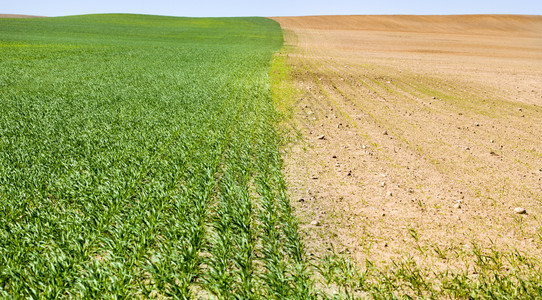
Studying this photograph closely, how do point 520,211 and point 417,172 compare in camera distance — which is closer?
point 520,211

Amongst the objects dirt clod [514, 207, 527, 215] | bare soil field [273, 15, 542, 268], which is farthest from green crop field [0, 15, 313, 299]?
dirt clod [514, 207, 527, 215]

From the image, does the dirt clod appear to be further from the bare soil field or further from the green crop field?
the green crop field

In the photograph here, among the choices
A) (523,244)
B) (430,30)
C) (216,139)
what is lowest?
(523,244)

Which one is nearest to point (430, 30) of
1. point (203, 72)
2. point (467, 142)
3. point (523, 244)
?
point (203, 72)

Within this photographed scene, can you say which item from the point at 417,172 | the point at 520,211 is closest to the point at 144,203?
the point at 417,172

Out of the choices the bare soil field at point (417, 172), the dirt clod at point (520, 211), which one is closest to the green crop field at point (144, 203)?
the bare soil field at point (417, 172)

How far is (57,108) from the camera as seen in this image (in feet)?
36.1

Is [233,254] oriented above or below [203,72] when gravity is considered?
below

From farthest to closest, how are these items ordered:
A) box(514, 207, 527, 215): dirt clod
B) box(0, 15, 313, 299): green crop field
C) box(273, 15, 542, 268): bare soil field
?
box(514, 207, 527, 215): dirt clod < box(273, 15, 542, 268): bare soil field < box(0, 15, 313, 299): green crop field

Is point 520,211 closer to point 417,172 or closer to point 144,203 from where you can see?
point 417,172

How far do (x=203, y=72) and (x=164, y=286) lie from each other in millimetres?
17556

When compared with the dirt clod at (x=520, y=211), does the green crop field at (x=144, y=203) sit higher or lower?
higher

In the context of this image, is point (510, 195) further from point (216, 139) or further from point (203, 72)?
point (203, 72)

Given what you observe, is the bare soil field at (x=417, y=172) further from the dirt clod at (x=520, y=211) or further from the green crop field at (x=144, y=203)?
the green crop field at (x=144, y=203)
